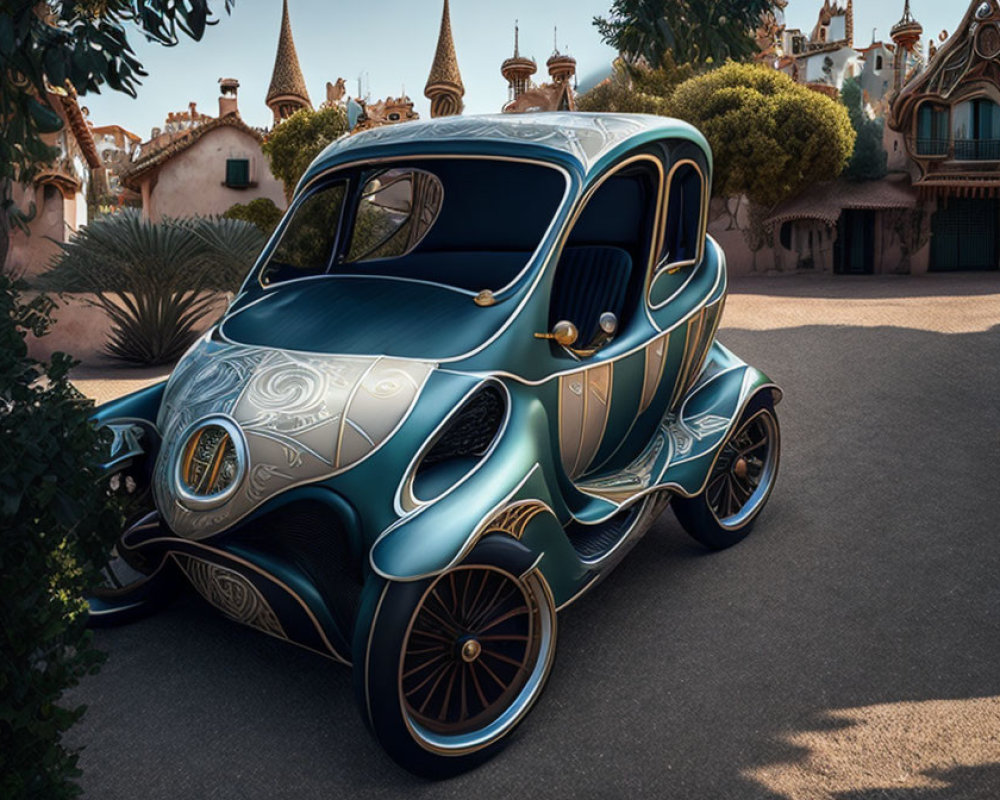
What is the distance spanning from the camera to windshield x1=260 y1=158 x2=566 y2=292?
4.16 m

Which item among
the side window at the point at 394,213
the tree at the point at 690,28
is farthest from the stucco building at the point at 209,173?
the side window at the point at 394,213

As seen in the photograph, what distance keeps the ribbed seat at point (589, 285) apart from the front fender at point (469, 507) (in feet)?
3.70

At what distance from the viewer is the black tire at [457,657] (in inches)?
108

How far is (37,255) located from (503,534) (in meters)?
21.7

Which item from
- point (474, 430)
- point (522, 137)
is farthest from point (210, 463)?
point (522, 137)

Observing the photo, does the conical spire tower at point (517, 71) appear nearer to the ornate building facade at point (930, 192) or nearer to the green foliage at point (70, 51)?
the ornate building facade at point (930, 192)

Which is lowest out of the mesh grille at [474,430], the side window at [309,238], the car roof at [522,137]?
the mesh grille at [474,430]

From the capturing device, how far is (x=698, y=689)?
3.47 meters

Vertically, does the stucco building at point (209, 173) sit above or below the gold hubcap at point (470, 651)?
above

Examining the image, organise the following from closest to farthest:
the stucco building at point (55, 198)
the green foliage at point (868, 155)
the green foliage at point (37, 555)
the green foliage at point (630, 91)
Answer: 1. the green foliage at point (37, 555)
2. the stucco building at point (55, 198)
3. the green foliage at point (868, 155)
4. the green foliage at point (630, 91)

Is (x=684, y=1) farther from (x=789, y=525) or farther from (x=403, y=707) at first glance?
(x=403, y=707)

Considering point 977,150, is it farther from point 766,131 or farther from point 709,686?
point 709,686

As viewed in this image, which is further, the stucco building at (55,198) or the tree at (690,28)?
the stucco building at (55,198)

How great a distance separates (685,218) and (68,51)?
2903mm
